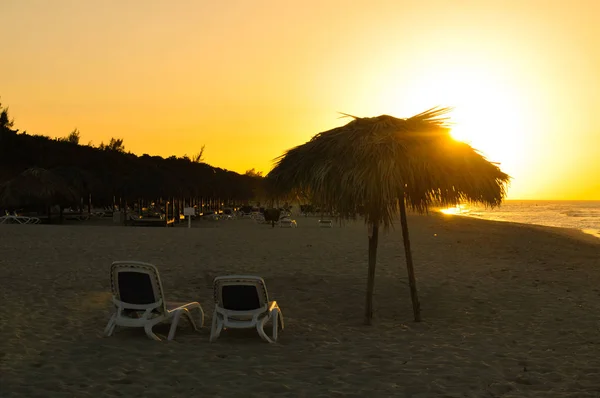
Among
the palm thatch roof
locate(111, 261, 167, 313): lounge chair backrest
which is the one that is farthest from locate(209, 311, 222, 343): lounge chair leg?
the palm thatch roof

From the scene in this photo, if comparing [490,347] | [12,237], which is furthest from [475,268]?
[12,237]

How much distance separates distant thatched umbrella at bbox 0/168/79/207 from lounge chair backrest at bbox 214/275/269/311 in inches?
951

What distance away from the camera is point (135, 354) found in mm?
5227

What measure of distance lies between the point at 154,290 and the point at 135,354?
2.50 feet

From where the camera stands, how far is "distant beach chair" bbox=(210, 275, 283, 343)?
5.75 meters

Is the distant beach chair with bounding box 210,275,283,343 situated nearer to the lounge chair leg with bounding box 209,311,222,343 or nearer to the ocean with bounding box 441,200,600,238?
the lounge chair leg with bounding box 209,311,222,343

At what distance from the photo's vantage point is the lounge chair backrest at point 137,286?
18.9ft

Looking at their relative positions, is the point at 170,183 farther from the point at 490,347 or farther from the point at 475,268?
the point at 490,347

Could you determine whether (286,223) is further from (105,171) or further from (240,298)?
(240,298)

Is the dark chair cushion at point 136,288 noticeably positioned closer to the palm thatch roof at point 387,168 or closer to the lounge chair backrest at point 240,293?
the lounge chair backrest at point 240,293

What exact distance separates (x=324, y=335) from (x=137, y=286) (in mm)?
2152

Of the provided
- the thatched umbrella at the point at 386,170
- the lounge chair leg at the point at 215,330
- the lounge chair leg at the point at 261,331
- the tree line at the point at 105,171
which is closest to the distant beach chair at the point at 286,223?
the tree line at the point at 105,171

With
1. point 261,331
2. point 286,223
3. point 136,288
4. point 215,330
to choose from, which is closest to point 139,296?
point 136,288

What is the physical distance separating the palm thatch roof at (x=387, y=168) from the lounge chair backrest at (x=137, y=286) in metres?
2.12
